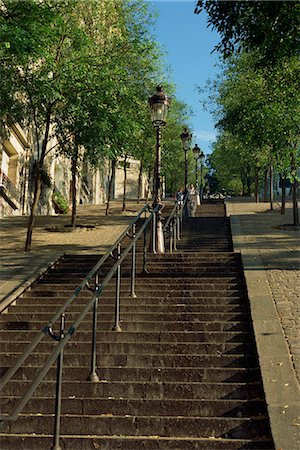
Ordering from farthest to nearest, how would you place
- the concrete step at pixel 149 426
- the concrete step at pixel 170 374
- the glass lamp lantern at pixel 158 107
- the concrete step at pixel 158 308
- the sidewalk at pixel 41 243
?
1. the glass lamp lantern at pixel 158 107
2. the sidewalk at pixel 41 243
3. the concrete step at pixel 158 308
4. the concrete step at pixel 170 374
5. the concrete step at pixel 149 426

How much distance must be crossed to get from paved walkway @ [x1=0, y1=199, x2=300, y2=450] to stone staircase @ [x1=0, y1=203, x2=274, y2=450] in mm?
219

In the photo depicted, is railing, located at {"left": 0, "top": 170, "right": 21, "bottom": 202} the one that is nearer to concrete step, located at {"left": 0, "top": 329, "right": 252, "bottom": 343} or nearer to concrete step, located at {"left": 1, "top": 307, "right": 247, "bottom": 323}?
concrete step, located at {"left": 1, "top": 307, "right": 247, "bottom": 323}

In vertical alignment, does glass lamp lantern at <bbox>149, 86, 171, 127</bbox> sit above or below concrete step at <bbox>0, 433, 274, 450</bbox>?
above

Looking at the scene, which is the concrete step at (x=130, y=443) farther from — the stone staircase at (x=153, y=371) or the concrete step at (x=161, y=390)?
the concrete step at (x=161, y=390)

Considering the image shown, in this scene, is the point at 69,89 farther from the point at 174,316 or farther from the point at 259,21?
the point at 174,316

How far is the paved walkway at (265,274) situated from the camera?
4.95 meters

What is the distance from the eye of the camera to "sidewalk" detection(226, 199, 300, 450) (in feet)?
15.1

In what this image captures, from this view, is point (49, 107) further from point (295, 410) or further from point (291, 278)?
point (295, 410)

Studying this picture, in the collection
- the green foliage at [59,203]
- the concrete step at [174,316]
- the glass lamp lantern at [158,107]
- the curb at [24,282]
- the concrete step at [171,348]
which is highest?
the glass lamp lantern at [158,107]

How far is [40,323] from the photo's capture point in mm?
7672

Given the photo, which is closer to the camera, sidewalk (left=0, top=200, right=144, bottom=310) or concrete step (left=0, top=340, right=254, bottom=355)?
concrete step (left=0, top=340, right=254, bottom=355)

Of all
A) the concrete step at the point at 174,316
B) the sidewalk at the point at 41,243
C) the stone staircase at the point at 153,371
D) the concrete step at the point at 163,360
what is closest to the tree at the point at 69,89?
the sidewalk at the point at 41,243

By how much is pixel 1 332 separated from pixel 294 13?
23.0 feet

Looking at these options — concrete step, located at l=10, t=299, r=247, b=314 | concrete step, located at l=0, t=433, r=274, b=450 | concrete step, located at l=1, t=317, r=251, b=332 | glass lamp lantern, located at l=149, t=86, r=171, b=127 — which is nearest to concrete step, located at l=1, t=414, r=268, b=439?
concrete step, located at l=0, t=433, r=274, b=450
